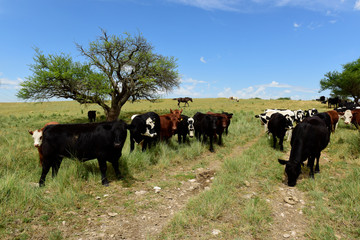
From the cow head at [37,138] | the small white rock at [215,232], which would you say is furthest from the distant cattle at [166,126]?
the small white rock at [215,232]

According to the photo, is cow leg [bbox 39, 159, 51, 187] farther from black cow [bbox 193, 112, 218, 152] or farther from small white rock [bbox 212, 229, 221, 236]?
black cow [bbox 193, 112, 218, 152]

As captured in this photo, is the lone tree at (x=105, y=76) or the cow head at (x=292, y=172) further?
the lone tree at (x=105, y=76)

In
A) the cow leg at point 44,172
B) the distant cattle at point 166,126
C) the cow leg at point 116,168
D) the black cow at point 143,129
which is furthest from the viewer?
the distant cattle at point 166,126

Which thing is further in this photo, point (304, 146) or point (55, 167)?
point (304, 146)

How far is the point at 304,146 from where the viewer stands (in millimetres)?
5594

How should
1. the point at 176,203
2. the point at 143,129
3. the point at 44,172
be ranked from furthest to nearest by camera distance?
the point at 143,129, the point at 44,172, the point at 176,203

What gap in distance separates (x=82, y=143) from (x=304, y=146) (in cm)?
642

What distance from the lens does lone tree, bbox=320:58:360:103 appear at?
32.8m

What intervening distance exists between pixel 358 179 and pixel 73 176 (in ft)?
24.8

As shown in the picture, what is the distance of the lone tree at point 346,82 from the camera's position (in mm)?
32781

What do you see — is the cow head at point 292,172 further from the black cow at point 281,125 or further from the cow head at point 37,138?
the cow head at point 37,138

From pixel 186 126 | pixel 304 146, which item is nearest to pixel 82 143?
pixel 186 126

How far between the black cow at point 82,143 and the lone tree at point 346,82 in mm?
42138

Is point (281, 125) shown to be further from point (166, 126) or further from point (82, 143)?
point (82, 143)
